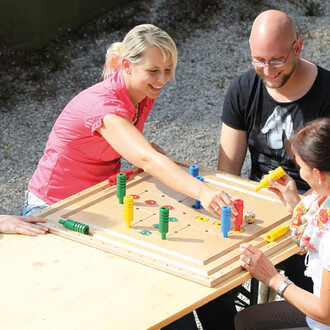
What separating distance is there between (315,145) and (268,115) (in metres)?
1.49

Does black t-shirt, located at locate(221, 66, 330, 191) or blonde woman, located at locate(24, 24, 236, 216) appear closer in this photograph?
blonde woman, located at locate(24, 24, 236, 216)

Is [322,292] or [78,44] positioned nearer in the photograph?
[322,292]

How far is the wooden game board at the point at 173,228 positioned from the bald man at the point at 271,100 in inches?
16.8

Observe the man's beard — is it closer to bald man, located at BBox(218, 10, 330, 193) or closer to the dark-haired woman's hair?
bald man, located at BBox(218, 10, 330, 193)

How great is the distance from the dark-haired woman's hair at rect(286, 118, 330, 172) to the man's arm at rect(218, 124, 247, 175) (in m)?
1.51

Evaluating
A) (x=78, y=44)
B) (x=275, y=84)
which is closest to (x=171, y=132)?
(x=78, y=44)

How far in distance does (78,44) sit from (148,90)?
209 inches

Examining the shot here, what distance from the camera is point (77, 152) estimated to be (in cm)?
405

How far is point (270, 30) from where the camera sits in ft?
13.3

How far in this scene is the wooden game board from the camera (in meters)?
3.12

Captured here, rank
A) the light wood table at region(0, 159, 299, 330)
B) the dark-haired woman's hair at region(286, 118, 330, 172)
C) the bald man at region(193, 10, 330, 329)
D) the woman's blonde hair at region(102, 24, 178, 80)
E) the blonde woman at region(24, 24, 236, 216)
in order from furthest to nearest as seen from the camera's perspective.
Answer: the bald man at region(193, 10, 330, 329) < the woman's blonde hair at region(102, 24, 178, 80) < the blonde woman at region(24, 24, 236, 216) < the dark-haired woman's hair at region(286, 118, 330, 172) < the light wood table at region(0, 159, 299, 330)

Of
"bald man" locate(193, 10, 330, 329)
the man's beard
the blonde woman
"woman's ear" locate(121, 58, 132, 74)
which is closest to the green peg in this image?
the blonde woman

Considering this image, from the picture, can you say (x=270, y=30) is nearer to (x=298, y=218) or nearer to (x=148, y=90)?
(x=148, y=90)

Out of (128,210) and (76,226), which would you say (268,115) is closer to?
(128,210)
